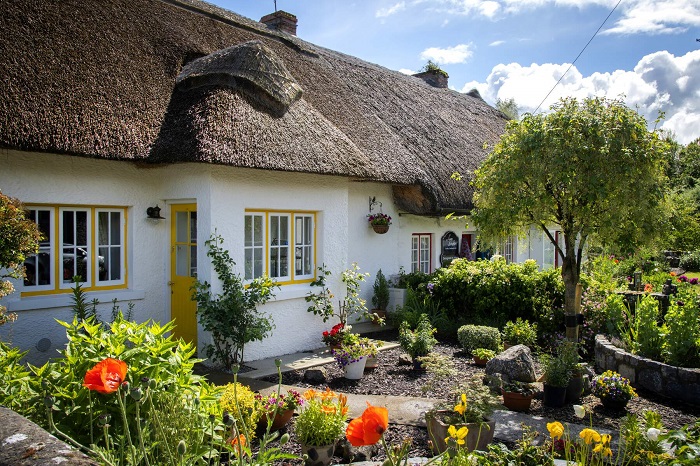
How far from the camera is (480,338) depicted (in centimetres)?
783

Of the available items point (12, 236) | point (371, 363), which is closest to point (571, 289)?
point (371, 363)

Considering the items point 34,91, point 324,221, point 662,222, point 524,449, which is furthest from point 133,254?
point 662,222

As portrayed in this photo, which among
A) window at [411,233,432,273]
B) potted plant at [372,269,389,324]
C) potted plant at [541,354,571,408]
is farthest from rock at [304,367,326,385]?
window at [411,233,432,273]

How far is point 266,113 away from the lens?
7637mm

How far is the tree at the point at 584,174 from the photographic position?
19.0ft

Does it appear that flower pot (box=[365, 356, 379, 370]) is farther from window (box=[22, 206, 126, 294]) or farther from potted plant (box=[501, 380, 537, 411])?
window (box=[22, 206, 126, 294])

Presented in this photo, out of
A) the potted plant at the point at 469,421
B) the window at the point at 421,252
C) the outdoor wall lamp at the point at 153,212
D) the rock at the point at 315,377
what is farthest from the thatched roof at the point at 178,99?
the potted plant at the point at 469,421

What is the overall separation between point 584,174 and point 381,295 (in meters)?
5.09

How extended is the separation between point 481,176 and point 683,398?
3.26 meters

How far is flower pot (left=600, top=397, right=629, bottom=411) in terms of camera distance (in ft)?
17.8

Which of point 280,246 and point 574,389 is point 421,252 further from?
point 574,389

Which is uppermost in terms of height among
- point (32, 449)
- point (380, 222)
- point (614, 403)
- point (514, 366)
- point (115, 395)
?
point (380, 222)

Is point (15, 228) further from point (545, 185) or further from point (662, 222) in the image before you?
point (662, 222)

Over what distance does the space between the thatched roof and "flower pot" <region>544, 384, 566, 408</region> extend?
11.4ft
